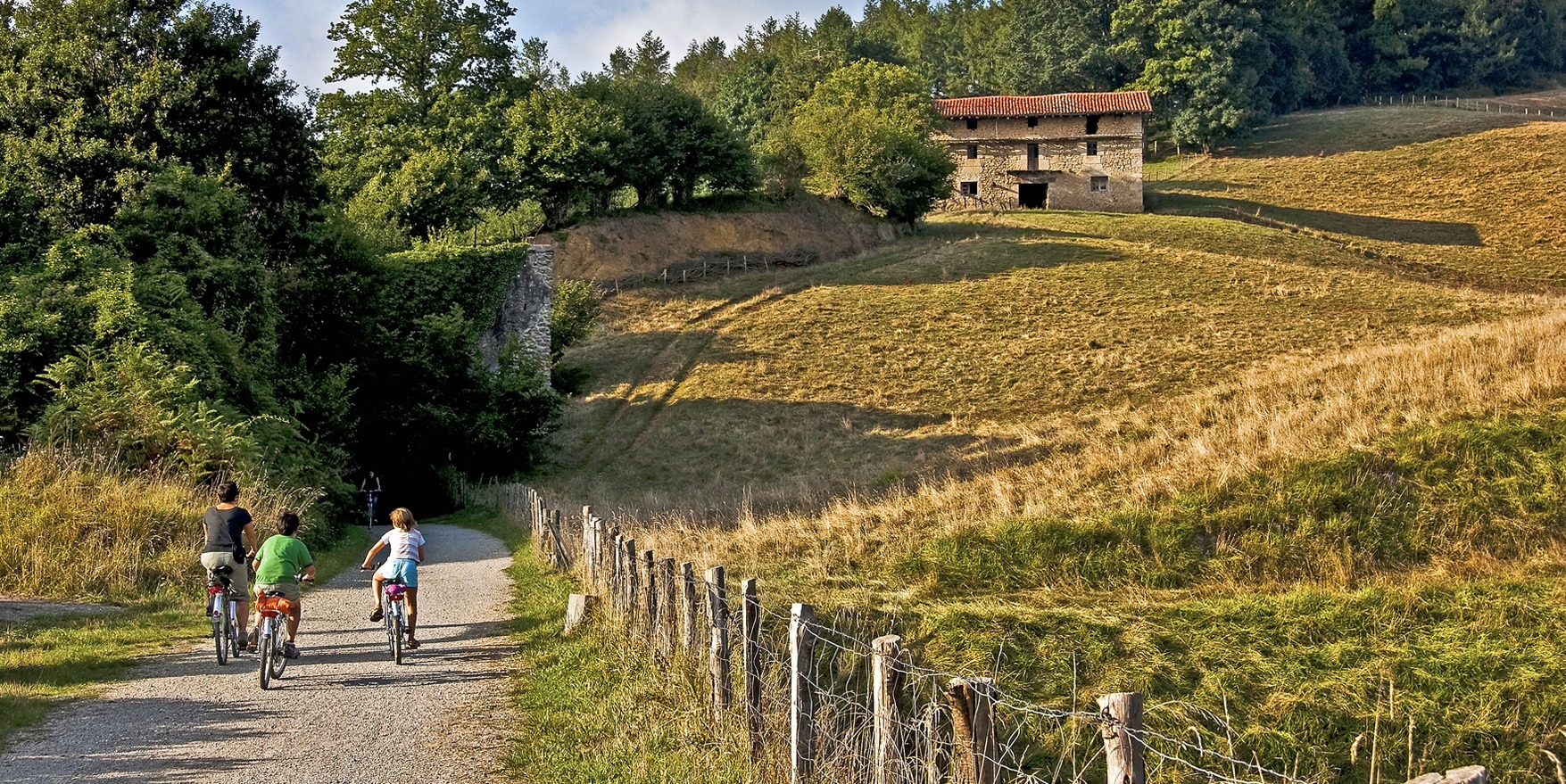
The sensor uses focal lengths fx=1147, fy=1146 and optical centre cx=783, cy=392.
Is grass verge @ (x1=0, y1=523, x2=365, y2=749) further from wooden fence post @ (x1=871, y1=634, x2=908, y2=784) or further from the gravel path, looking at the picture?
wooden fence post @ (x1=871, y1=634, x2=908, y2=784)

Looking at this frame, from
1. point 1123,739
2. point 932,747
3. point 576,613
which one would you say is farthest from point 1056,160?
point 1123,739

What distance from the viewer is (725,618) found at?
898 centimetres

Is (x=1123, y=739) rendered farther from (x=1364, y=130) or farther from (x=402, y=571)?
(x=1364, y=130)

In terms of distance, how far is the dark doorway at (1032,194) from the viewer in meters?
76.8

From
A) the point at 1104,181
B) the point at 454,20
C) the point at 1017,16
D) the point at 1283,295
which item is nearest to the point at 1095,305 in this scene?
the point at 1283,295

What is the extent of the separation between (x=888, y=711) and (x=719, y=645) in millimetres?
2710

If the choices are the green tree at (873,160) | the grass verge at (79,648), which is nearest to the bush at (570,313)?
the green tree at (873,160)

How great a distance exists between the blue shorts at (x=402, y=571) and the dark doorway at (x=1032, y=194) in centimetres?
6902

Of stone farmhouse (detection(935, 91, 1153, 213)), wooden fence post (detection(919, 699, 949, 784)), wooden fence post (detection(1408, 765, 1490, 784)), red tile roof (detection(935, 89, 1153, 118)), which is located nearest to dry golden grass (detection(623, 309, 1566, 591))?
wooden fence post (detection(919, 699, 949, 784))

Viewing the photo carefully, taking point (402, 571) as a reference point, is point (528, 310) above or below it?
above

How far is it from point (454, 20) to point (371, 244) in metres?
28.9

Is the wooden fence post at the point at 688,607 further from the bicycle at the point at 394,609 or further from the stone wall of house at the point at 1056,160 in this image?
the stone wall of house at the point at 1056,160

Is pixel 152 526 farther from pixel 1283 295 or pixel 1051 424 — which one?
pixel 1283 295

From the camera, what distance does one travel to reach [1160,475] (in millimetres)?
16172
